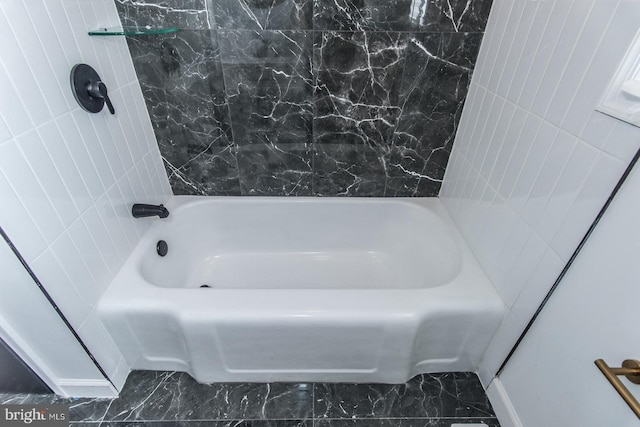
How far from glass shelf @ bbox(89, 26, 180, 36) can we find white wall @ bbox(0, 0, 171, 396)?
0.02 m

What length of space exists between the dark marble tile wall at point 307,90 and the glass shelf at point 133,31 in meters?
0.03

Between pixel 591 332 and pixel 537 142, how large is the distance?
542mm

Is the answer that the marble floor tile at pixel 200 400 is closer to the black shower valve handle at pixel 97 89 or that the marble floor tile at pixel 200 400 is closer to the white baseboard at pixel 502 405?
the white baseboard at pixel 502 405

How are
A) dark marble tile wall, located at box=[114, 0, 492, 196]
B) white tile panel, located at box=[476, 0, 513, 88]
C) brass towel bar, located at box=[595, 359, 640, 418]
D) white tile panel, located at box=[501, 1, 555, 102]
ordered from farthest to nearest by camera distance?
1. dark marble tile wall, located at box=[114, 0, 492, 196]
2. white tile panel, located at box=[476, 0, 513, 88]
3. white tile panel, located at box=[501, 1, 555, 102]
4. brass towel bar, located at box=[595, 359, 640, 418]

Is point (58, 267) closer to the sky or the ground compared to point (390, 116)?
closer to the ground

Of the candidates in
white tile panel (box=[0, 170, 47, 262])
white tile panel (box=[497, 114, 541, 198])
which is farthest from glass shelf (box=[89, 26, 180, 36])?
white tile panel (box=[497, 114, 541, 198])

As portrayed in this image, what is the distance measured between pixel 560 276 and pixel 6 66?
5.07ft

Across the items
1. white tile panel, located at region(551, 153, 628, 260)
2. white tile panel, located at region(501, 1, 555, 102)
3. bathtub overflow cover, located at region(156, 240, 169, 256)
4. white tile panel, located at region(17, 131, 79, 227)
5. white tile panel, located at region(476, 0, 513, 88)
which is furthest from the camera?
bathtub overflow cover, located at region(156, 240, 169, 256)

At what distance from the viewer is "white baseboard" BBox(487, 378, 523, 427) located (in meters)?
1.13

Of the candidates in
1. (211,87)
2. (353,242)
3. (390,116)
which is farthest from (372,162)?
(211,87)

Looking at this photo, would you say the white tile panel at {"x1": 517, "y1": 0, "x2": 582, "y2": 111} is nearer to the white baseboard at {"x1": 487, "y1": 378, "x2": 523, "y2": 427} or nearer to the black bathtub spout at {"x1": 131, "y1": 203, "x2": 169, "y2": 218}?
the white baseboard at {"x1": 487, "y1": 378, "x2": 523, "y2": 427}

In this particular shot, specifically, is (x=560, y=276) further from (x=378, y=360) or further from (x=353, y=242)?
(x=353, y=242)

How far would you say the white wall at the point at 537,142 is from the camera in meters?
0.77

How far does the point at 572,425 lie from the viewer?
87cm
